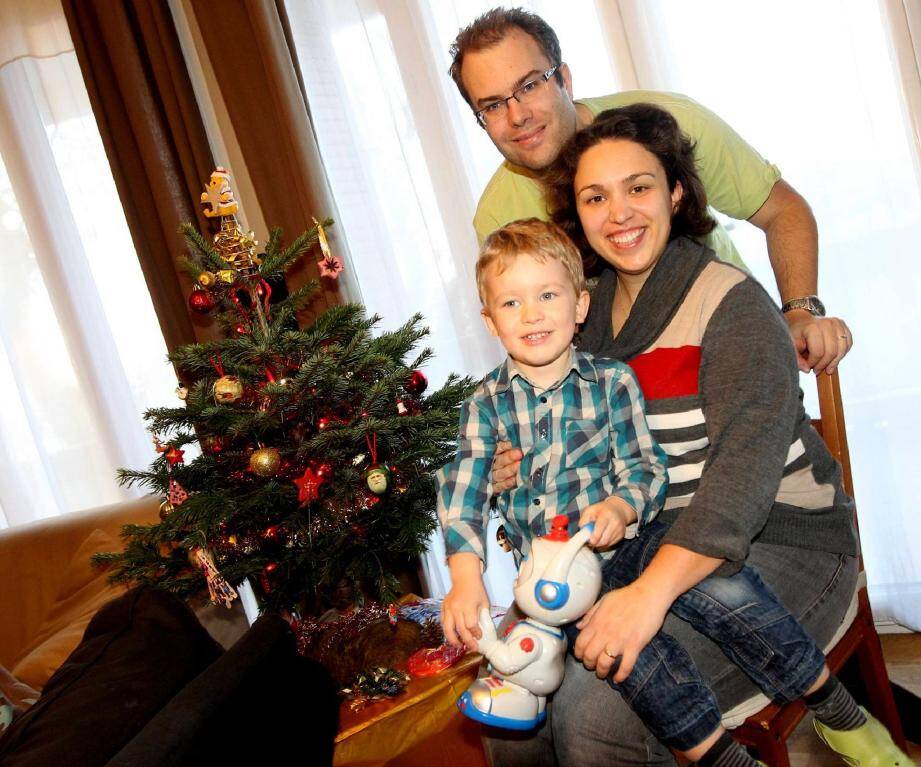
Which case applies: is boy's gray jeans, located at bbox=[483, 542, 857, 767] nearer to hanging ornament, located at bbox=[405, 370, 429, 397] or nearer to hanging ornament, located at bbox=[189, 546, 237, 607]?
hanging ornament, located at bbox=[189, 546, 237, 607]

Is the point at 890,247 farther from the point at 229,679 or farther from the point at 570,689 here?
the point at 229,679

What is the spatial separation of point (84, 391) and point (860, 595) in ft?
10.1

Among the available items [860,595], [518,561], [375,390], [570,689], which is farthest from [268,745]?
[860,595]

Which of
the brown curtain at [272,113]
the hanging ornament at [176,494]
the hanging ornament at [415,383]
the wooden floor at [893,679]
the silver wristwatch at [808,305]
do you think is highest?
the brown curtain at [272,113]

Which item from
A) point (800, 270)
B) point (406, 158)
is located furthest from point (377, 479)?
point (406, 158)

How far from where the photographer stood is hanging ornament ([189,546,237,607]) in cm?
189

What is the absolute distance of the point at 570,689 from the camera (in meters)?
1.39

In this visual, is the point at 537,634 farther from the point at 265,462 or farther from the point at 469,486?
the point at 265,462

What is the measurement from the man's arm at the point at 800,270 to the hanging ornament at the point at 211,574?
133cm

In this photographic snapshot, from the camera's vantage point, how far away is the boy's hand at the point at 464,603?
1.31m

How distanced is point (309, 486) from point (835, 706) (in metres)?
1.14

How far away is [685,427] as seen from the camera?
4.76ft

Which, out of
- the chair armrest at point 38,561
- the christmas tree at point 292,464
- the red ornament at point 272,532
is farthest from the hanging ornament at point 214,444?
the chair armrest at point 38,561

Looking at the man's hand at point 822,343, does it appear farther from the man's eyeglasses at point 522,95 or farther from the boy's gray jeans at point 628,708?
the man's eyeglasses at point 522,95
